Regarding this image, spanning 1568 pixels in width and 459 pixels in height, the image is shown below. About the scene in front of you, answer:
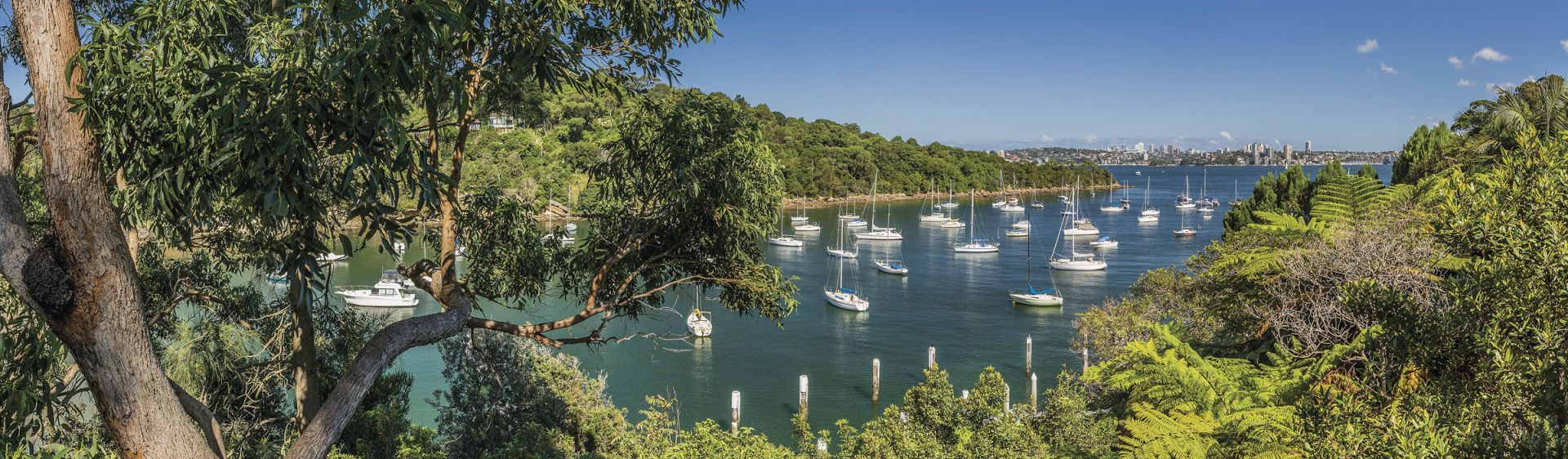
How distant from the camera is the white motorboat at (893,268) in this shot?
3741 centimetres

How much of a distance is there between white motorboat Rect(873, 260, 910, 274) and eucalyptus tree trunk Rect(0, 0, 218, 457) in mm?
35042

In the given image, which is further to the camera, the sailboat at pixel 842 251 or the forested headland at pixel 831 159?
the forested headland at pixel 831 159

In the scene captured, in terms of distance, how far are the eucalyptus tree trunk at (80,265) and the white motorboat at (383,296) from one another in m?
27.0

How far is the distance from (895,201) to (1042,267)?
41392 mm

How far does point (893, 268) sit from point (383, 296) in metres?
20.5

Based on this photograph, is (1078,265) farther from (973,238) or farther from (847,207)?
(847,207)

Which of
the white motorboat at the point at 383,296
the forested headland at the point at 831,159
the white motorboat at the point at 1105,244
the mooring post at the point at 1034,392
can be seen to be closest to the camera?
the mooring post at the point at 1034,392

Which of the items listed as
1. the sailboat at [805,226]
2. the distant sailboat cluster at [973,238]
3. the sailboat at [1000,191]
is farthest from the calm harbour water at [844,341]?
the sailboat at [1000,191]

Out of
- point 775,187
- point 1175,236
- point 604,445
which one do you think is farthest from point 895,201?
point 775,187

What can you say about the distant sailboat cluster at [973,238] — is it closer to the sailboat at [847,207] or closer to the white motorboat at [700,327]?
the sailboat at [847,207]

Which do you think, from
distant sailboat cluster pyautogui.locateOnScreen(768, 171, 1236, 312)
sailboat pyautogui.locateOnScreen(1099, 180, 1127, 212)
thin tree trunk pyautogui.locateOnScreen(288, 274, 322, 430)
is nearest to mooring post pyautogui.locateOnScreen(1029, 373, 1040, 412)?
distant sailboat cluster pyautogui.locateOnScreen(768, 171, 1236, 312)

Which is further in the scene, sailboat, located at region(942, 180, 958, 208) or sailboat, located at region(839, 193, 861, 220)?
sailboat, located at region(942, 180, 958, 208)

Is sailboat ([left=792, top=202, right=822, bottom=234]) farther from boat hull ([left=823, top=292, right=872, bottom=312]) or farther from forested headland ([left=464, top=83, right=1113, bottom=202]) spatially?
boat hull ([left=823, top=292, right=872, bottom=312])

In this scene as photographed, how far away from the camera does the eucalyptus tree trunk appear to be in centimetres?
288
